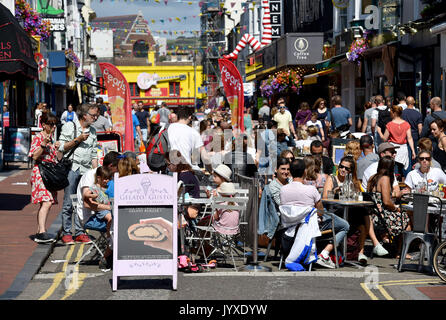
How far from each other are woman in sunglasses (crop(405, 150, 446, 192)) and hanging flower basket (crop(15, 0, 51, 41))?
591 inches

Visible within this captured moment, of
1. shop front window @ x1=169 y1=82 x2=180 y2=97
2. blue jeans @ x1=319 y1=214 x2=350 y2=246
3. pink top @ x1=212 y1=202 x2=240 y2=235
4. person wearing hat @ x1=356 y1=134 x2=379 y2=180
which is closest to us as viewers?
pink top @ x1=212 y1=202 x2=240 y2=235

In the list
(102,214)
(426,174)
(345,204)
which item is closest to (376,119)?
(426,174)

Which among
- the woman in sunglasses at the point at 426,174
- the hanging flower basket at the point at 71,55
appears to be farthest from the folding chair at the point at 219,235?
the hanging flower basket at the point at 71,55

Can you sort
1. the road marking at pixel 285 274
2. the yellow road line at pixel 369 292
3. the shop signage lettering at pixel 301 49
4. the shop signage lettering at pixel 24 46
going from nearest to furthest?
the yellow road line at pixel 369 292
the road marking at pixel 285 274
the shop signage lettering at pixel 24 46
the shop signage lettering at pixel 301 49

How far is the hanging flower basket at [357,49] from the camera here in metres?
24.0

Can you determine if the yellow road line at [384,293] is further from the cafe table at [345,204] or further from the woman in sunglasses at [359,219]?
the woman in sunglasses at [359,219]

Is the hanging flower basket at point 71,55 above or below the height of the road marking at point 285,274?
above

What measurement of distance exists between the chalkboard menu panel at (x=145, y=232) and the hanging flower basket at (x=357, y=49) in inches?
659

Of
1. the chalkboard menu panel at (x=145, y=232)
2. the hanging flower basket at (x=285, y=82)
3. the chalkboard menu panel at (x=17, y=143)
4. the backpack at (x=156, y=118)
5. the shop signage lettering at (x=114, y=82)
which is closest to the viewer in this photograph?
the chalkboard menu panel at (x=145, y=232)

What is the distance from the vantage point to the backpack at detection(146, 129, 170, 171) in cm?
1045

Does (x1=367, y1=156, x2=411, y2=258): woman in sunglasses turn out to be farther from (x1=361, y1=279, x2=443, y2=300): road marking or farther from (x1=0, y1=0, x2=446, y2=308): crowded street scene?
(x1=361, y1=279, x2=443, y2=300): road marking

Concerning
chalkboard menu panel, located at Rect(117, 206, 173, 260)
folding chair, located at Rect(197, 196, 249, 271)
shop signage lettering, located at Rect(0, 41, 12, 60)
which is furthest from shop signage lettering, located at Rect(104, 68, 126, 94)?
chalkboard menu panel, located at Rect(117, 206, 173, 260)
